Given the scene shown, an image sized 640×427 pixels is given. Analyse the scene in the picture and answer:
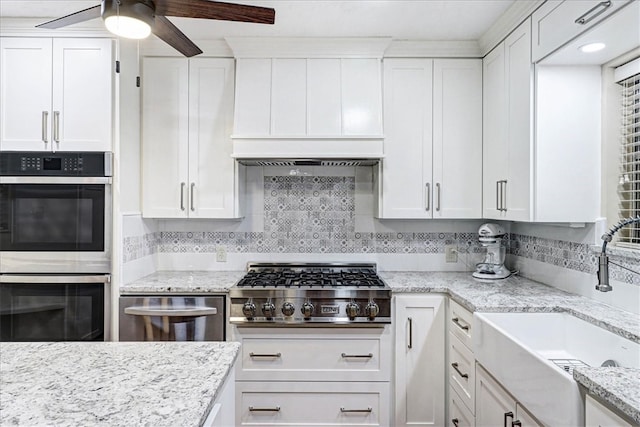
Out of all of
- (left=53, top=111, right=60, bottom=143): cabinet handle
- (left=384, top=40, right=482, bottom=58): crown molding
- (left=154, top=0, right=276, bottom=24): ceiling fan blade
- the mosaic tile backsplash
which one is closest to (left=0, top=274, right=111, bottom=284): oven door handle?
the mosaic tile backsplash

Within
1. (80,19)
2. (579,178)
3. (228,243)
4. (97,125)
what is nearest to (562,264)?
(579,178)

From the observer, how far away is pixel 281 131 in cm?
264

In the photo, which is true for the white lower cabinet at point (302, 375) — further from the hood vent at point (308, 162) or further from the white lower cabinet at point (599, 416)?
the white lower cabinet at point (599, 416)

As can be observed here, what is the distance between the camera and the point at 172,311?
2.37 m

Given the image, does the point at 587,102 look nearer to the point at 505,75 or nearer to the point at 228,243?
the point at 505,75

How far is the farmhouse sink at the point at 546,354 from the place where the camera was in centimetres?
122

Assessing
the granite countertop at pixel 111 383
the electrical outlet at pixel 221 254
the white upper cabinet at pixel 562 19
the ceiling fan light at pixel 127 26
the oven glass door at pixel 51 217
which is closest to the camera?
the granite countertop at pixel 111 383

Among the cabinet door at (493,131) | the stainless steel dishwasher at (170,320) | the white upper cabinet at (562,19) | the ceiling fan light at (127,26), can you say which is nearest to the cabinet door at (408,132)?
the cabinet door at (493,131)

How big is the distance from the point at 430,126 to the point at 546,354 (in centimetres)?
153

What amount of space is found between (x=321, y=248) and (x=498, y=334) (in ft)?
5.09

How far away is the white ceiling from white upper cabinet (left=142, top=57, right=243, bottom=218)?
0.26m

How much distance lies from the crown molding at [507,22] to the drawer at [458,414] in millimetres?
2058

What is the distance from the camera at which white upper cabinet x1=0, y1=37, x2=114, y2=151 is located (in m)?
2.37

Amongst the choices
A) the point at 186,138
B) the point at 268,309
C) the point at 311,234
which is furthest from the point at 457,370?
the point at 186,138
